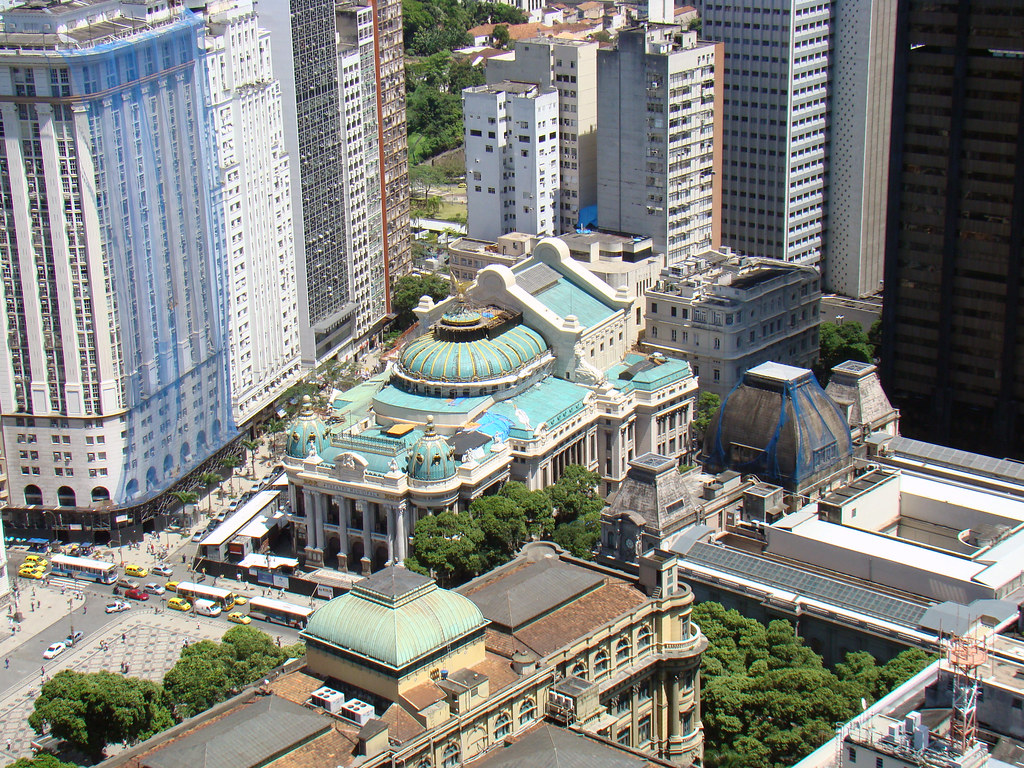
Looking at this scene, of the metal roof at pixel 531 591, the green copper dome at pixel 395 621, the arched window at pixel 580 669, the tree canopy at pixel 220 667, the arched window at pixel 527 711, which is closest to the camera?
the green copper dome at pixel 395 621

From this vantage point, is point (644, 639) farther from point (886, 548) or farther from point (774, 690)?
point (886, 548)

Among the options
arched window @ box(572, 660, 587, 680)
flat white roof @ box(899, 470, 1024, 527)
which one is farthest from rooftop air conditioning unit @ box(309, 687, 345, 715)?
flat white roof @ box(899, 470, 1024, 527)

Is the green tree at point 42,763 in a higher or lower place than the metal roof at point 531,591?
lower

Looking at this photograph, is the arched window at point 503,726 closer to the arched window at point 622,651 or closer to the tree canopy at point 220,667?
the arched window at point 622,651

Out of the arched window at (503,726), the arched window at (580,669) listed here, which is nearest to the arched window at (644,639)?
the arched window at (580,669)

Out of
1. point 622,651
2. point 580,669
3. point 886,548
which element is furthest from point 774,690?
point 886,548

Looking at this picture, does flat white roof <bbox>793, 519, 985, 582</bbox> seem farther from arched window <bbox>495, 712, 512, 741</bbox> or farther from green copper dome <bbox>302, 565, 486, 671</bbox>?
green copper dome <bbox>302, 565, 486, 671</bbox>
